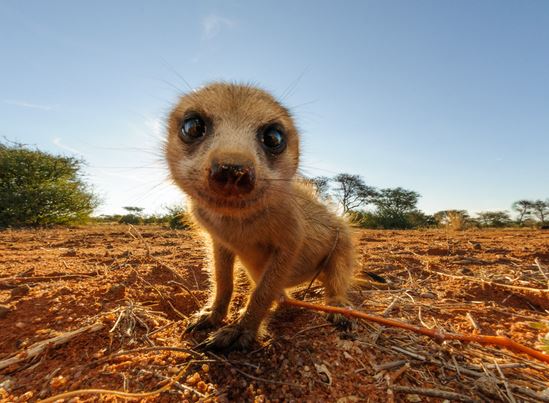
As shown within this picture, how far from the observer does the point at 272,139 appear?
251cm

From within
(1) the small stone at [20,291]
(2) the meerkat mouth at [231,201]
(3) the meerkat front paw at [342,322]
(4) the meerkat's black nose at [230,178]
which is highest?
(4) the meerkat's black nose at [230,178]

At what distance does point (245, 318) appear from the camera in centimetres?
224

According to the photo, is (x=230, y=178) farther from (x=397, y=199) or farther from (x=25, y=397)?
(x=397, y=199)

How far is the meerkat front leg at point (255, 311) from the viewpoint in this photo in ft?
6.68

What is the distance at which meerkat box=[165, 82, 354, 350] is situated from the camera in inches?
77.8

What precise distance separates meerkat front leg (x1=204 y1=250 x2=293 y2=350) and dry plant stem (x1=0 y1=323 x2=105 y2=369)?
2.42 ft

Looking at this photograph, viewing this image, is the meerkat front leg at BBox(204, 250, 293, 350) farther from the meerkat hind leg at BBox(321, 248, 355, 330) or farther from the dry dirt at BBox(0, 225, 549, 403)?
→ the meerkat hind leg at BBox(321, 248, 355, 330)

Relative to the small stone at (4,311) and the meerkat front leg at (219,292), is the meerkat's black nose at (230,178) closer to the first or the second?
the meerkat front leg at (219,292)

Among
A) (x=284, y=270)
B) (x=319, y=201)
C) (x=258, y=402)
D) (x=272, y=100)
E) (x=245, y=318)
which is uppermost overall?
(x=272, y=100)

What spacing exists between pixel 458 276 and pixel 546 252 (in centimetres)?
338

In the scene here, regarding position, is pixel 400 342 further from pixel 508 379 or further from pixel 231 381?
pixel 231 381

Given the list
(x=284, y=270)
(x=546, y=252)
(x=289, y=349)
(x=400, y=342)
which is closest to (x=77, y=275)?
(x=284, y=270)

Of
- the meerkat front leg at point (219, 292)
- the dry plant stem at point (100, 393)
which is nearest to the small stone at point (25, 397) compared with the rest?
the dry plant stem at point (100, 393)

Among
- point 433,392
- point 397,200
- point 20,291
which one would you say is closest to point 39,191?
point 20,291
